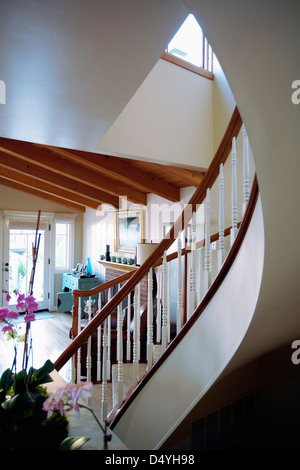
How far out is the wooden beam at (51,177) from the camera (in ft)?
15.0

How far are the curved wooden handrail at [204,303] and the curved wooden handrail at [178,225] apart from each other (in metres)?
0.38

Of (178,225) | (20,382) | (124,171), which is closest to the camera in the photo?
(20,382)

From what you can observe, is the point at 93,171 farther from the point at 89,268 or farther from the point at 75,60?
the point at 75,60

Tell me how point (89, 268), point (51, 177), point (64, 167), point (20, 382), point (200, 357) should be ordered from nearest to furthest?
point (20, 382) < point (200, 357) < point (64, 167) < point (51, 177) < point (89, 268)

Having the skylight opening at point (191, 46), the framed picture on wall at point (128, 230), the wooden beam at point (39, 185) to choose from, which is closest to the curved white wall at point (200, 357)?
the skylight opening at point (191, 46)

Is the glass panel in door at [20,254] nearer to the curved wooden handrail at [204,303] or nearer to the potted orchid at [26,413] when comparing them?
the curved wooden handrail at [204,303]

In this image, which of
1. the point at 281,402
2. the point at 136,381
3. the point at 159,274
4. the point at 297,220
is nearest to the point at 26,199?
the point at 159,274

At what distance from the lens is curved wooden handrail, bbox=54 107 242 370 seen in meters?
1.74

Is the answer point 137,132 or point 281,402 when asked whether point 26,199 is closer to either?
point 137,132

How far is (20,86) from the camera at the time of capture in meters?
1.81

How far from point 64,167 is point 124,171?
3.14 feet

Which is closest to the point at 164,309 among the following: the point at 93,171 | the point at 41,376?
the point at 41,376

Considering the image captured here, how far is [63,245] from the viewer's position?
7617 mm

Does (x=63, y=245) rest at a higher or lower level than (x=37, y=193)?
lower
